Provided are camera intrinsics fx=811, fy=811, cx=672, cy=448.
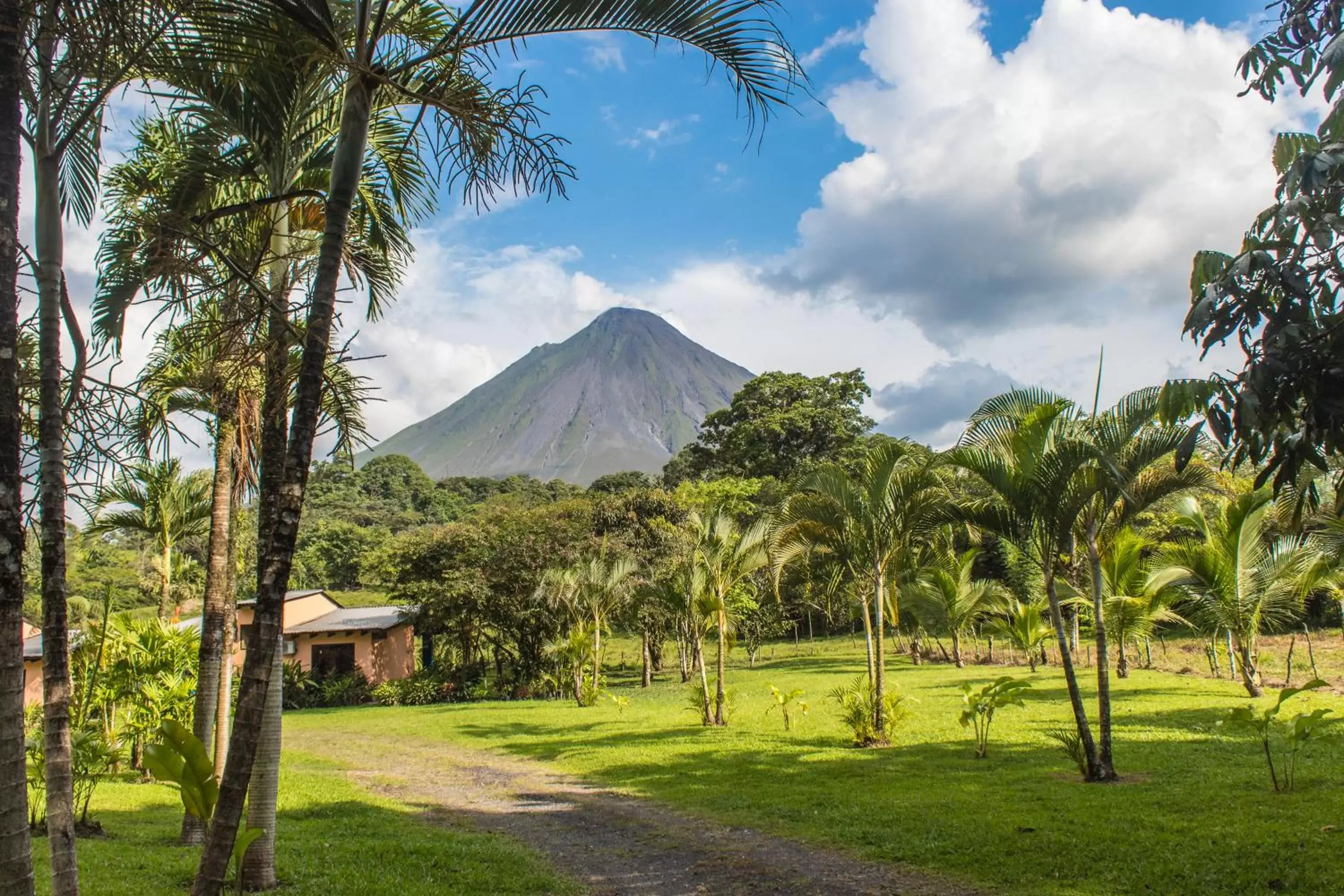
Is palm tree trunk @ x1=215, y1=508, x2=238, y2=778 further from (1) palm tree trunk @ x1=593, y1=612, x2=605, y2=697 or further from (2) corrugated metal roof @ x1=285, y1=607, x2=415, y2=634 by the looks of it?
(2) corrugated metal roof @ x1=285, y1=607, x2=415, y2=634

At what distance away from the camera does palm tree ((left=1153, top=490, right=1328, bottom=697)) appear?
12.7 m

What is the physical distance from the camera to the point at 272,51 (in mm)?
3604

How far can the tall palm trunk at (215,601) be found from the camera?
6523mm

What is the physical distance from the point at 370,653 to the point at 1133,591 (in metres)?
20.6

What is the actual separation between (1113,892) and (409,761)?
10.3 m

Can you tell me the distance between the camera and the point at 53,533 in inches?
122

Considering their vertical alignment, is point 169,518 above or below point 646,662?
above

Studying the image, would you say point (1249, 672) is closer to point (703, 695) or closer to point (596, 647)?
point (703, 695)

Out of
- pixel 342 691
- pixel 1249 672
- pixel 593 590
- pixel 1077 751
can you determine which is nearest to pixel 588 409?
pixel 342 691

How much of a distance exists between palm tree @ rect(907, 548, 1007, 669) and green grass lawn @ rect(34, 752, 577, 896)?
1515cm

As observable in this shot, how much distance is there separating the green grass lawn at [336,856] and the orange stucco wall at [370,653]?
16.2 meters

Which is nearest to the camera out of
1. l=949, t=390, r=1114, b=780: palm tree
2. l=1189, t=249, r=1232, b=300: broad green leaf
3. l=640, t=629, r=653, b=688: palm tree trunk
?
l=1189, t=249, r=1232, b=300: broad green leaf

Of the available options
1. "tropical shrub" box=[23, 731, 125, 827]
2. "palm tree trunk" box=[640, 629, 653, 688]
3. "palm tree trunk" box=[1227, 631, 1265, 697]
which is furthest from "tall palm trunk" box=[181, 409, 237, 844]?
"palm tree trunk" box=[640, 629, 653, 688]

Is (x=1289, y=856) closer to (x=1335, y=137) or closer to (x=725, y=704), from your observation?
(x=1335, y=137)
